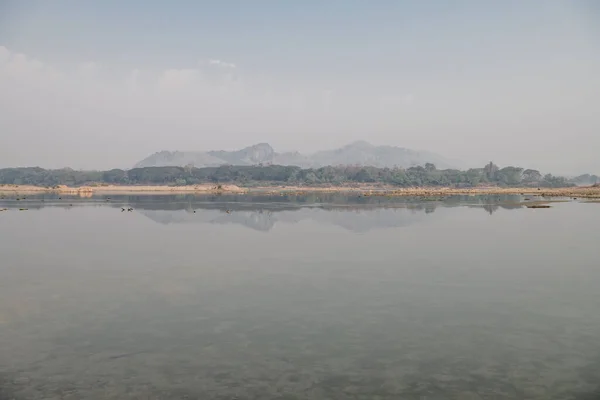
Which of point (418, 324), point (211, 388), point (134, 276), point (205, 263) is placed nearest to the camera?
point (211, 388)

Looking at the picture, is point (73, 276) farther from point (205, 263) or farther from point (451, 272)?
point (451, 272)

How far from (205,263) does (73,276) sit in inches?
238

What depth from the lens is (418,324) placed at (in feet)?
50.2

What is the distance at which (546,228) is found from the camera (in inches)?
1654

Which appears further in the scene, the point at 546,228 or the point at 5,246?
the point at 546,228

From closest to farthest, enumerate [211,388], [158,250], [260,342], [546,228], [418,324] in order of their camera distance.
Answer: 1. [211,388]
2. [260,342]
3. [418,324]
4. [158,250]
5. [546,228]

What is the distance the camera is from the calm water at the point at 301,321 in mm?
11141

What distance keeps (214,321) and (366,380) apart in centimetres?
594

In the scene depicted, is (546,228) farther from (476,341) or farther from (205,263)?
(476,341)

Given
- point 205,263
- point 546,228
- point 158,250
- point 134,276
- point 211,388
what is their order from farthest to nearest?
point 546,228
point 158,250
point 205,263
point 134,276
point 211,388

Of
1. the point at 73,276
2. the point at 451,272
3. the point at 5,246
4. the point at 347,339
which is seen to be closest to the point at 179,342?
the point at 347,339

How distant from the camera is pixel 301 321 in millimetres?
15562

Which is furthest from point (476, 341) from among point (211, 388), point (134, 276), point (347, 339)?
point (134, 276)

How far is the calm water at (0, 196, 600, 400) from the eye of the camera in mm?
11141
